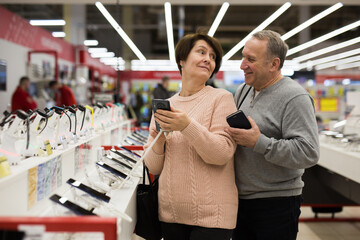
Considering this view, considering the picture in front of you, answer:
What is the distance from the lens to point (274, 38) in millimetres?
1855

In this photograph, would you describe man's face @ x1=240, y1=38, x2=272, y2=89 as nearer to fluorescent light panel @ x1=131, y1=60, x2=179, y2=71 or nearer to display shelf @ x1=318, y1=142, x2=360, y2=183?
display shelf @ x1=318, y1=142, x2=360, y2=183

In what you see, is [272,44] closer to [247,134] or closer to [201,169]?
[247,134]

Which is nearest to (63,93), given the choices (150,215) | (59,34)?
(59,34)

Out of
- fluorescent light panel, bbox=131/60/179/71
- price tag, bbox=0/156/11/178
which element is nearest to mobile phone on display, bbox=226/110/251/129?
price tag, bbox=0/156/11/178

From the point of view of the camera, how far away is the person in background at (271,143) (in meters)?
1.74

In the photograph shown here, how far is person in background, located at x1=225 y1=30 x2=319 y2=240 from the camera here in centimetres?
174

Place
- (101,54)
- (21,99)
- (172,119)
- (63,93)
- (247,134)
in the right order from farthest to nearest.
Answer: (101,54) < (63,93) < (21,99) < (247,134) < (172,119)

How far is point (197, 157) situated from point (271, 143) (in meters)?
0.36

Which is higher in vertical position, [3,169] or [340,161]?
[3,169]

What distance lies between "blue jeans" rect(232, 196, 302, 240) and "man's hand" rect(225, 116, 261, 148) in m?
0.35

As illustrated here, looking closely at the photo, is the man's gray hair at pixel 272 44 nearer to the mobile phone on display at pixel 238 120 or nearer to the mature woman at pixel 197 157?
the mature woman at pixel 197 157

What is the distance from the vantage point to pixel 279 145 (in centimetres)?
171

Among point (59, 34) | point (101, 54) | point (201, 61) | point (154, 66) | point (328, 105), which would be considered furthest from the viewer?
point (154, 66)

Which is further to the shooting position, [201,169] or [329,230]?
[329,230]
